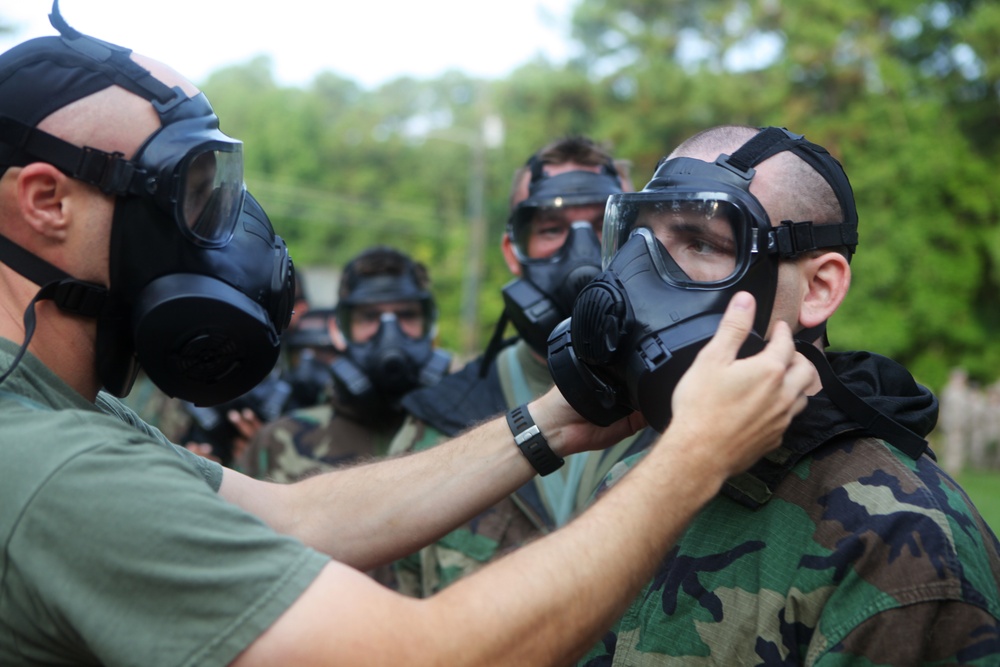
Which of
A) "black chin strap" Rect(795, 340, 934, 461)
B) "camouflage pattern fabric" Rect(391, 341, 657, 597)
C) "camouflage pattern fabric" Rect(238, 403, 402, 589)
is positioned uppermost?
"black chin strap" Rect(795, 340, 934, 461)

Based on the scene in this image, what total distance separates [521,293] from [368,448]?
1.82 m

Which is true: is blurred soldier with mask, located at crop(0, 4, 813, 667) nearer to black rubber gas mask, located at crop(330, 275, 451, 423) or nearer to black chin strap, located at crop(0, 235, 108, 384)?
black chin strap, located at crop(0, 235, 108, 384)

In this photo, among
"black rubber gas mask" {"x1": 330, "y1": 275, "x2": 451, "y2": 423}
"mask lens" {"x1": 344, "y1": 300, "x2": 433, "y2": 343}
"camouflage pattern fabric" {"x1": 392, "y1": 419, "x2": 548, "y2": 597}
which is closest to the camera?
"camouflage pattern fabric" {"x1": 392, "y1": 419, "x2": 548, "y2": 597}

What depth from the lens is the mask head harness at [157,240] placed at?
220 centimetres

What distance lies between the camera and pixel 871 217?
2517 centimetres

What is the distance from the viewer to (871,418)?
2.37 m

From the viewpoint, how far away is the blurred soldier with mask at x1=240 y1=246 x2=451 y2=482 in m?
5.54

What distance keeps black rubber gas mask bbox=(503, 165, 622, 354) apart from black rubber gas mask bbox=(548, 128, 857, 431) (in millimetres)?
1418

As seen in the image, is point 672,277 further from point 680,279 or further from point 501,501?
point 501,501

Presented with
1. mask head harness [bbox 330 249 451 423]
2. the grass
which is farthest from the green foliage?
mask head harness [bbox 330 249 451 423]

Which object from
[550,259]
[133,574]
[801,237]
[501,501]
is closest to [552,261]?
[550,259]

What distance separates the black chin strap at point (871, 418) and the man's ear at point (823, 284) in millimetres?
126

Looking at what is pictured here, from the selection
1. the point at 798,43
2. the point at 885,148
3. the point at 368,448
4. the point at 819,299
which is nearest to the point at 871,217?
the point at 885,148

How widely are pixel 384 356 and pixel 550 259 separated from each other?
1.66 meters
